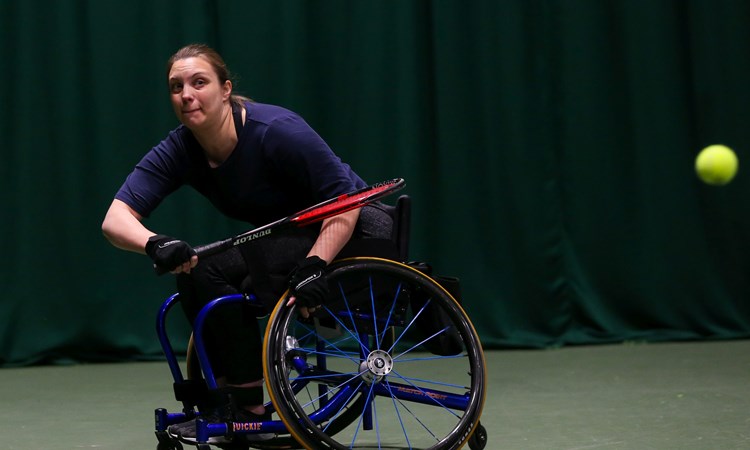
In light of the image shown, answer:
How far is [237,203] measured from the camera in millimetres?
2385

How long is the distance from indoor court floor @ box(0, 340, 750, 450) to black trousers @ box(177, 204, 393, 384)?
21.6 inches

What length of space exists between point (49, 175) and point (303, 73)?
1.03m

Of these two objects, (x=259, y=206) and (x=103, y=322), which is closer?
(x=259, y=206)

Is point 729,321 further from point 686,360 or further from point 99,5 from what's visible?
point 99,5

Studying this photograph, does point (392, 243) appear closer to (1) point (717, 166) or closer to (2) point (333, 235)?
(2) point (333, 235)

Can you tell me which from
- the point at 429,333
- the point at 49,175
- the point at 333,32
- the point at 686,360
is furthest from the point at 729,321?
the point at 49,175

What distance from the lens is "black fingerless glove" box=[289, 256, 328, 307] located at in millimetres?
2143

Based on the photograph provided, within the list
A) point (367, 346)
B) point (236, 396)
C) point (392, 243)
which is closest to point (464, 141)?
point (392, 243)

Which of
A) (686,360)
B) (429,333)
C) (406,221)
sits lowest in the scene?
(686,360)

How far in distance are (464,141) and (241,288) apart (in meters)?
2.13

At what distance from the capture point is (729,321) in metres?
4.25

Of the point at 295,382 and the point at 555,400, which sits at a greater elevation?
the point at 295,382

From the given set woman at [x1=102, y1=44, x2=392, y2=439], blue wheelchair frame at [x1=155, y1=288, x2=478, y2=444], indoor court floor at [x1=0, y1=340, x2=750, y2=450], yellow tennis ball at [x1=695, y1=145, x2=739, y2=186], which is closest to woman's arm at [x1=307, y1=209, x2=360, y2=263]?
woman at [x1=102, y1=44, x2=392, y2=439]

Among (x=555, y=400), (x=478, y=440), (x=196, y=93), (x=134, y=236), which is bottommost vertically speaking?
(x=555, y=400)
